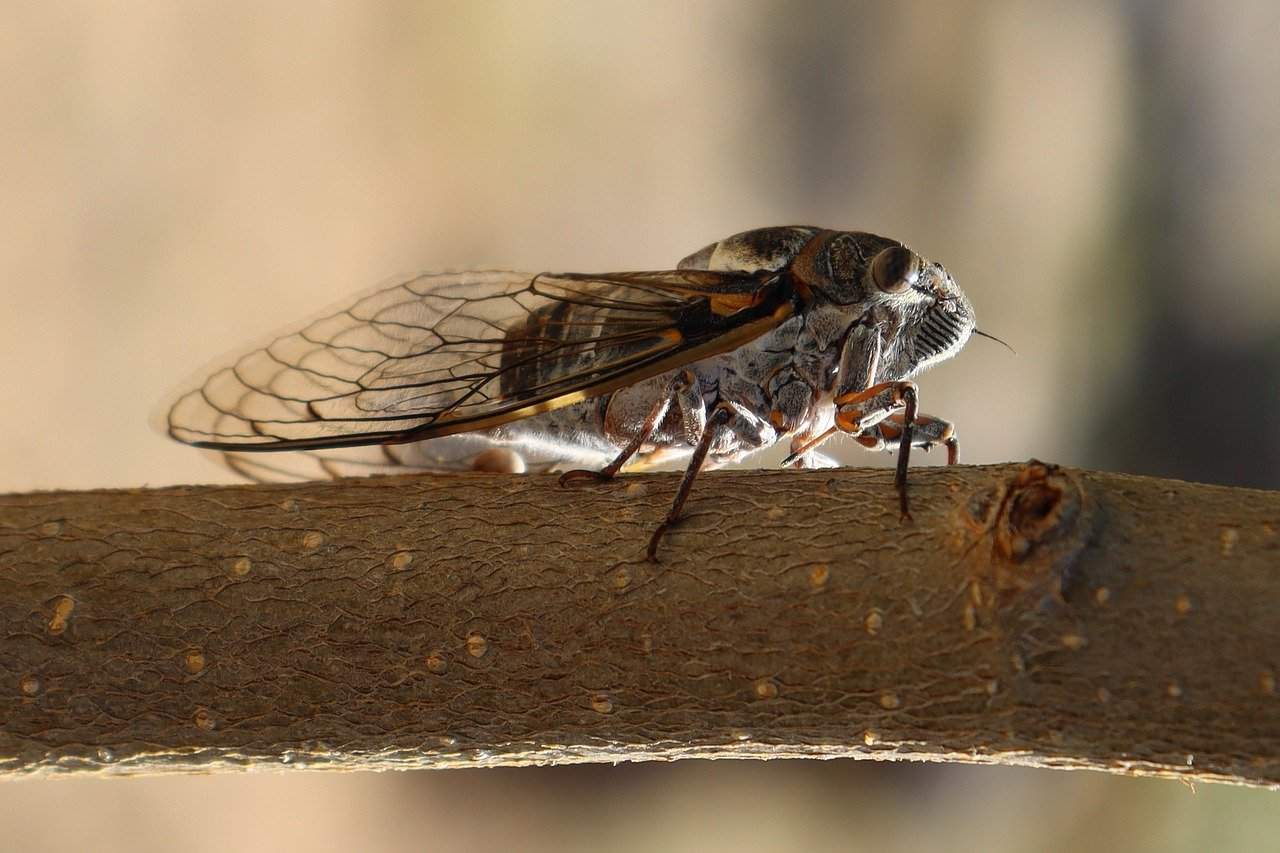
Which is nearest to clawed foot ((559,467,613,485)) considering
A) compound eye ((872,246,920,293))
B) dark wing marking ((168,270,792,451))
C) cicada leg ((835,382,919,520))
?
dark wing marking ((168,270,792,451))

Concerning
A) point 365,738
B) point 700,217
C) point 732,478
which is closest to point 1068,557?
point 732,478

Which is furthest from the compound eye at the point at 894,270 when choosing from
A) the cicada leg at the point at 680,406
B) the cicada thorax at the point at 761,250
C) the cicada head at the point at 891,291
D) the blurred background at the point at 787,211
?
the blurred background at the point at 787,211

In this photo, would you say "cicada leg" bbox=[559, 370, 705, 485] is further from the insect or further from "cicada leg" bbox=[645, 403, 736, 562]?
"cicada leg" bbox=[645, 403, 736, 562]

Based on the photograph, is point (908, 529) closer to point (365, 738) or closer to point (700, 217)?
point (365, 738)

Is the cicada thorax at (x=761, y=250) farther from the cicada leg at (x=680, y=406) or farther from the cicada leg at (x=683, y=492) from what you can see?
the cicada leg at (x=683, y=492)

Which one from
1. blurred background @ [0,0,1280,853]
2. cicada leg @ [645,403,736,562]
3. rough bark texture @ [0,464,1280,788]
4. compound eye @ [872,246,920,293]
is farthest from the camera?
blurred background @ [0,0,1280,853]
